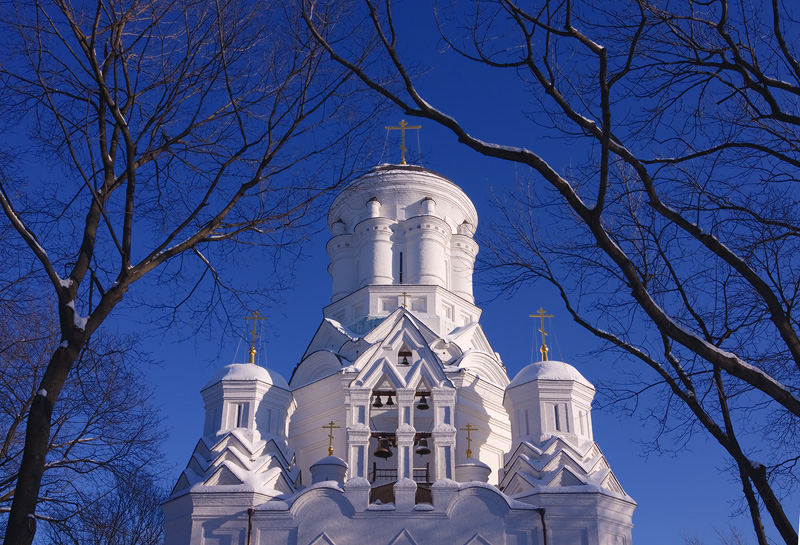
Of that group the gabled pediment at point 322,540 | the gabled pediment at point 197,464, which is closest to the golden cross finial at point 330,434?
the gabled pediment at point 322,540

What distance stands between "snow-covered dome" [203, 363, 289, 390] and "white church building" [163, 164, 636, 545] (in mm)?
50

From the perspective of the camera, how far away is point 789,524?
7.66 meters

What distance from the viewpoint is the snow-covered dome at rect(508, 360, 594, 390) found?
58.0 feet

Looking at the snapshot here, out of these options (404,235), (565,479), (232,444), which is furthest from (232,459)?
(404,235)

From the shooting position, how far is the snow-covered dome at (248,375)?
59.3 ft

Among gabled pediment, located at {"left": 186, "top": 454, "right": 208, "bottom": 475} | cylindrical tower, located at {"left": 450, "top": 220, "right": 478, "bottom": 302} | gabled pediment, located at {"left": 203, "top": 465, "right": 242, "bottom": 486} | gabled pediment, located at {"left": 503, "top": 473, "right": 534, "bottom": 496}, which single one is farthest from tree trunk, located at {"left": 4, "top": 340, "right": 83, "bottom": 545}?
cylindrical tower, located at {"left": 450, "top": 220, "right": 478, "bottom": 302}

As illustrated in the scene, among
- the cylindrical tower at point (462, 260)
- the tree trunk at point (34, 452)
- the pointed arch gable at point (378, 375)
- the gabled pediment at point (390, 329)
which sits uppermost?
the cylindrical tower at point (462, 260)

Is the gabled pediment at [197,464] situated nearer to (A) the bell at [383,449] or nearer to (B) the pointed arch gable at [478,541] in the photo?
(A) the bell at [383,449]

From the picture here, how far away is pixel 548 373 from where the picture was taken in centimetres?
1781

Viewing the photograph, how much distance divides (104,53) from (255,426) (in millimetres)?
10933

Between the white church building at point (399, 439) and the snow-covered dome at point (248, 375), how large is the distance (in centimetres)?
5

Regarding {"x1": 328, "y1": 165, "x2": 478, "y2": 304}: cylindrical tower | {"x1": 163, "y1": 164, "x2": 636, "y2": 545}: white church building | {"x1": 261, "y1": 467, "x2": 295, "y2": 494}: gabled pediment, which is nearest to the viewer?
{"x1": 163, "y1": 164, "x2": 636, "y2": 545}: white church building

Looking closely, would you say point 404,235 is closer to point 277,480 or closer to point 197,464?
point 277,480

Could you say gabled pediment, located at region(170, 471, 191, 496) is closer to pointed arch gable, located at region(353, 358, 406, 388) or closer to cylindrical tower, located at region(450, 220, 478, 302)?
pointed arch gable, located at region(353, 358, 406, 388)
